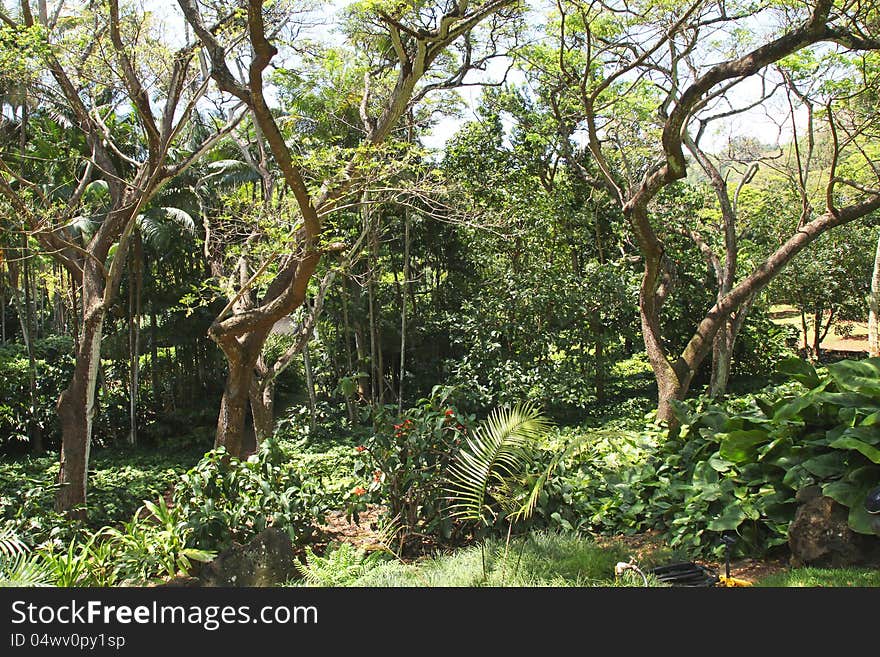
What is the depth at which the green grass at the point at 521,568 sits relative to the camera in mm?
3291

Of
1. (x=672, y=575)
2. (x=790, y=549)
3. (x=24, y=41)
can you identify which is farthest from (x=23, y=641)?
(x=24, y=41)

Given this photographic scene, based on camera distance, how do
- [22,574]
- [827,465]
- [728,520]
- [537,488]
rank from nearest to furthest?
[537,488] → [22,574] → [827,465] → [728,520]

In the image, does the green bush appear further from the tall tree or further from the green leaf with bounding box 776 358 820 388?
the tall tree

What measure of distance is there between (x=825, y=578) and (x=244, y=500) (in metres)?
3.63

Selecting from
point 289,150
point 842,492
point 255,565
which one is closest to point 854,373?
point 842,492

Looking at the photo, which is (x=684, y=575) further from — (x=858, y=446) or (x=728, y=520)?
(x=858, y=446)

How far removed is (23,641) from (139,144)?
9036 mm

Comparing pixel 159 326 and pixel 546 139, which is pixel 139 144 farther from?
pixel 546 139

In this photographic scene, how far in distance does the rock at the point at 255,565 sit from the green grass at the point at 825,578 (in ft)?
8.86

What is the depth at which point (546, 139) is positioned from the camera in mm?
10258

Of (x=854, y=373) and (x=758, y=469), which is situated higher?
(x=854, y=373)

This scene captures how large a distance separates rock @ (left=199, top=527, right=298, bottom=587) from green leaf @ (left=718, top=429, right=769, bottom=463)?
2.78m

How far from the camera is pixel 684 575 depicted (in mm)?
3230

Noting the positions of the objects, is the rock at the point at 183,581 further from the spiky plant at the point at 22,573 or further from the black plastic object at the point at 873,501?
the black plastic object at the point at 873,501
